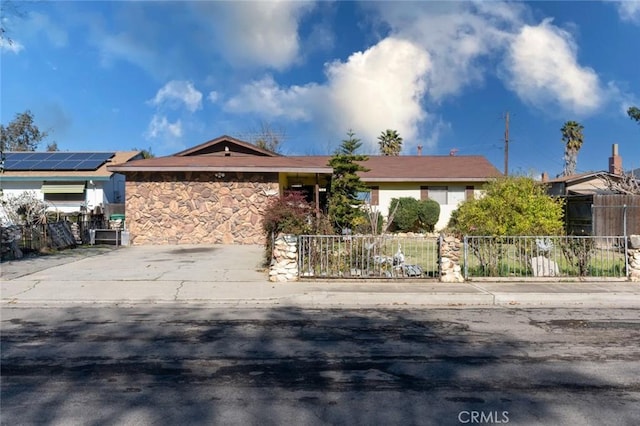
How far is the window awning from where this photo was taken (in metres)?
27.8

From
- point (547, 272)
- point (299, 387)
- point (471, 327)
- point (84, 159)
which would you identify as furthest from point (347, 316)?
point (84, 159)

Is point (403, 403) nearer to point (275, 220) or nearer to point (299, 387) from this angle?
point (299, 387)

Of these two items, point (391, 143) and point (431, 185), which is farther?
point (391, 143)

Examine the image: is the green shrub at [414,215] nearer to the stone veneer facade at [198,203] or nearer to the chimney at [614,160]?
the stone veneer facade at [198,203]

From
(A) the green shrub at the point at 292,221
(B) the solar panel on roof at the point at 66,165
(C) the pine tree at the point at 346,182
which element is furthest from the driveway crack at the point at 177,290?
(B) the solar panel on roof at the point at 66,165

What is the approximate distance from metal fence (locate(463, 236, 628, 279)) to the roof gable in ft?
49.5

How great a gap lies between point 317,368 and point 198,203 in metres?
16.5

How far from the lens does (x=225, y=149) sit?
24.8 meters

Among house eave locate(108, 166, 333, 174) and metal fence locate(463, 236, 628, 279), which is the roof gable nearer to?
house eave locate(108, 166, 333, 174)

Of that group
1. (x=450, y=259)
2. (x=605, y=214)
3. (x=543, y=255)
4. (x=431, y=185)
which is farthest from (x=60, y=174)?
(x=605, y=214)

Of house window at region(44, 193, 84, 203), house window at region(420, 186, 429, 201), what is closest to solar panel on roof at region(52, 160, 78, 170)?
house window at region(44, 193, 84, 203)

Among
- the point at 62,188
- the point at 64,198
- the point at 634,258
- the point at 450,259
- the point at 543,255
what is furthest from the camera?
the point at 64,198

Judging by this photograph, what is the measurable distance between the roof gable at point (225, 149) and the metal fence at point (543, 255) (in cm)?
1510

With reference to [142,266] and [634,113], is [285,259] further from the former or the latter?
[634,113]
